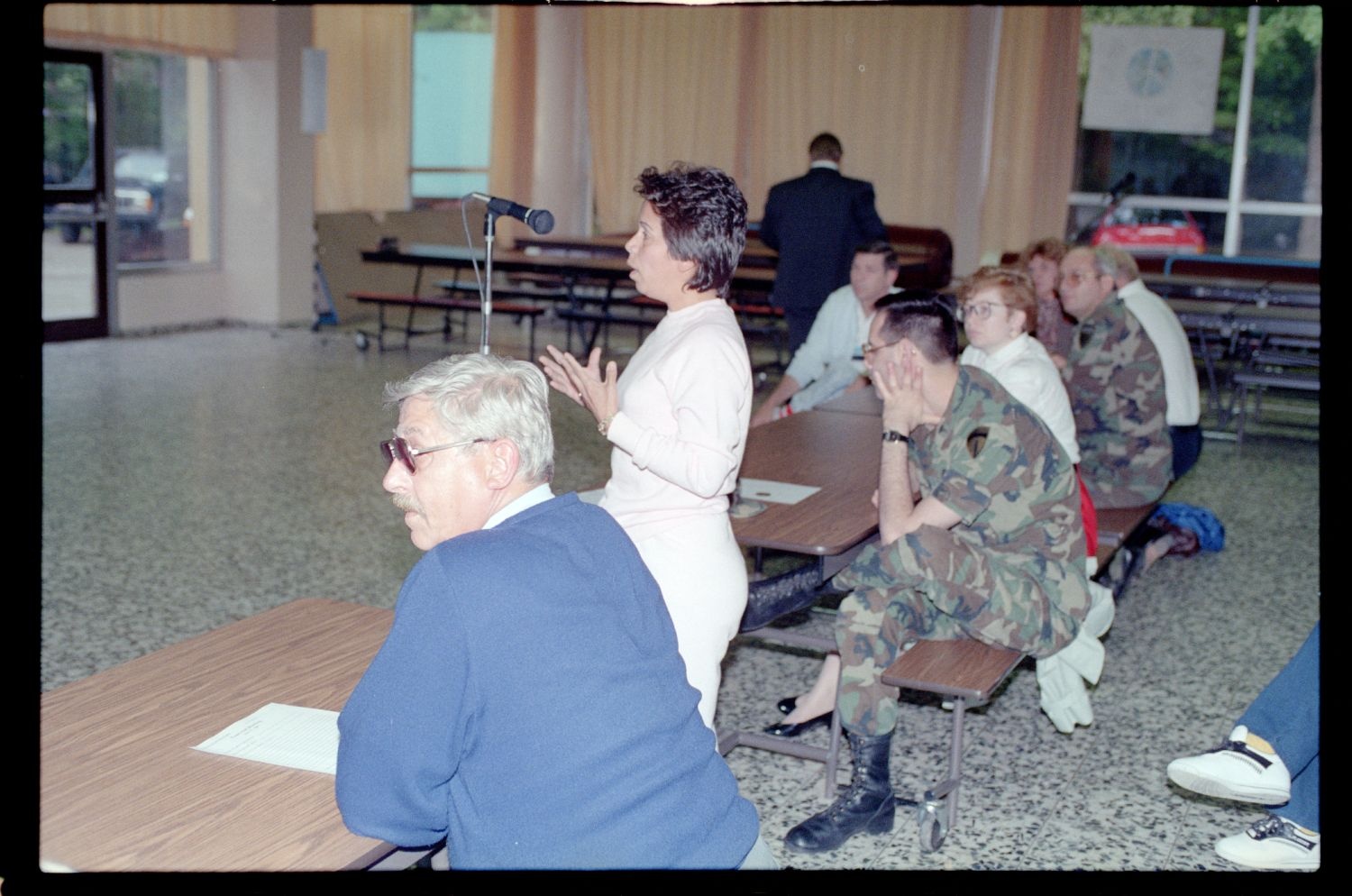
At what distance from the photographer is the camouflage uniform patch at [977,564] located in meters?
3.10

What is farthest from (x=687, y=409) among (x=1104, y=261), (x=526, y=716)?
(x=1104, y=261)

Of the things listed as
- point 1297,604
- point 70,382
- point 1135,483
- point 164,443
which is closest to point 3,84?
point 1135,483

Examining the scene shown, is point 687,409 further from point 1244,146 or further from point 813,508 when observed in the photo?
point 1244,146

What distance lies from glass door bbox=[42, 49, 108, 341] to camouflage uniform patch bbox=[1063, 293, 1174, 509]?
7.50 metres

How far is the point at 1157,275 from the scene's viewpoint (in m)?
10.4

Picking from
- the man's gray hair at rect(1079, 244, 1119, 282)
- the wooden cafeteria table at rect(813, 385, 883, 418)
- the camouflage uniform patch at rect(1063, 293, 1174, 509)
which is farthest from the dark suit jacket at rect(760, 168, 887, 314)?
the camouflage uniform patch at rect(1063, 293, 1174, 509)

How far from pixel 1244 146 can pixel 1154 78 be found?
Answer: 94 cm

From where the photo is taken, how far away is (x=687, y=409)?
249cm

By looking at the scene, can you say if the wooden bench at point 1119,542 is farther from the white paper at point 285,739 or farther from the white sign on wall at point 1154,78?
the white sign on wall at point 1154,78

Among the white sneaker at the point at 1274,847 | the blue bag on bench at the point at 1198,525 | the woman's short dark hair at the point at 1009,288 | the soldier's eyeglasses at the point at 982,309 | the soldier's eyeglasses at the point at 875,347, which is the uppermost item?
the woman's short dark hair at the point at 1009,288

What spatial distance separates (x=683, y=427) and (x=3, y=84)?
48.5 inches

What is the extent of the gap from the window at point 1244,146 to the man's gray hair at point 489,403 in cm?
1086

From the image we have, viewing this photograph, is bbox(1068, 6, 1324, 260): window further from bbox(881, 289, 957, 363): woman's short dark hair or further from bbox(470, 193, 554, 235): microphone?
bbox(470, 193, 554, 235): microphone

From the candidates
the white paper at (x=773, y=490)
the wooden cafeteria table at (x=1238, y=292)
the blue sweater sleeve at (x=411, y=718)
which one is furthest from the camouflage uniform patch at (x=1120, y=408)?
the wooden cafeteria table at (x=1238, y=292)
